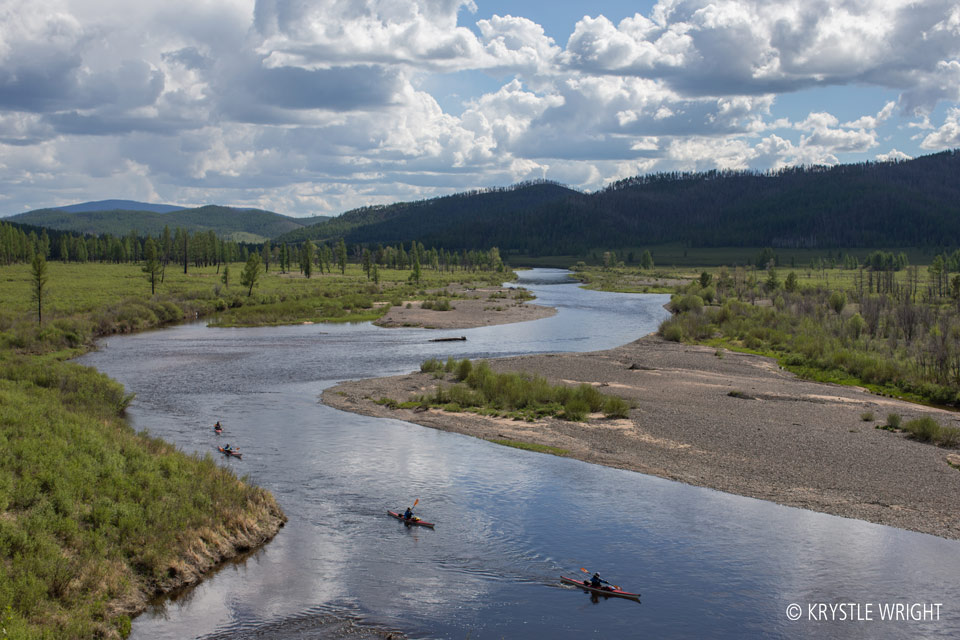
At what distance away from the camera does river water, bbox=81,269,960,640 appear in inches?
669

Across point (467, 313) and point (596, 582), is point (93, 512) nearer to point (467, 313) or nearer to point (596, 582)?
point (596, 582)

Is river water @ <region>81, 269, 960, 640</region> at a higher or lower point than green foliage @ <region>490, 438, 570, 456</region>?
lower

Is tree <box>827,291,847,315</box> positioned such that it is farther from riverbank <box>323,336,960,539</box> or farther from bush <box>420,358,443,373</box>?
bush <box>420,358,443,373</box>

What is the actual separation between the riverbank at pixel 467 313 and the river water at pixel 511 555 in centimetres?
4574

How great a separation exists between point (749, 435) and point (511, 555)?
16.5 meters

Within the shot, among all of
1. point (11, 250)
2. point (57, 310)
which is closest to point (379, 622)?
point (57, 310)

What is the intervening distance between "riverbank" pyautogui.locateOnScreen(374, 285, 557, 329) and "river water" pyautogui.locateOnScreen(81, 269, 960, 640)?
45.7m

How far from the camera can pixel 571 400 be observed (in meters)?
37.6

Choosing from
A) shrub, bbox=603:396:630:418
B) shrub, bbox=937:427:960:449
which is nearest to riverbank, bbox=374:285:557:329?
shrub, bbox=603:396:630:418

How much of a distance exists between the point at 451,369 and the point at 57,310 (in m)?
43.2

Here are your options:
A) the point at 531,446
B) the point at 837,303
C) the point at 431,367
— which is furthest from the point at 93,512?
the point at 837,303

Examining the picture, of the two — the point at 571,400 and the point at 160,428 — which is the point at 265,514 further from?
the point at 571,400

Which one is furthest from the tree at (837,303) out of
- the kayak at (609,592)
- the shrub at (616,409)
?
the kayak at (609,592)

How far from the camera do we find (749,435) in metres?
32.6
